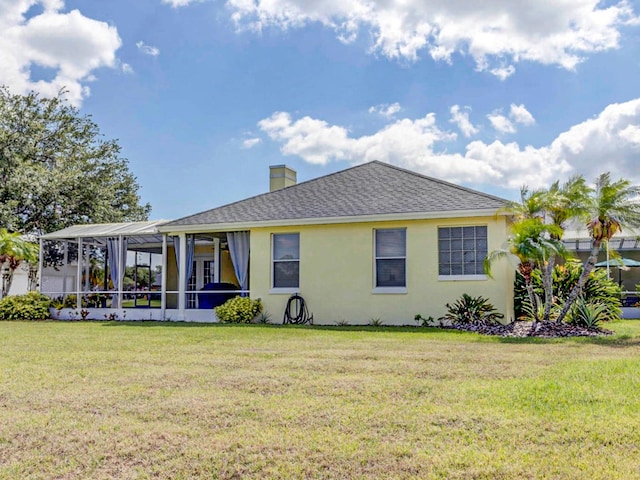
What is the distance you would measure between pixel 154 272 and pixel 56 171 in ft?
25.3

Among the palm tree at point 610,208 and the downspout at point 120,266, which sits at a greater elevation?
the palm tree at point 610,208

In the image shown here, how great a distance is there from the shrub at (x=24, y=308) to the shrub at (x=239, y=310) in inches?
262

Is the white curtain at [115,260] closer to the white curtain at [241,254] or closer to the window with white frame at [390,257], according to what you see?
the white curtain at [241,254]

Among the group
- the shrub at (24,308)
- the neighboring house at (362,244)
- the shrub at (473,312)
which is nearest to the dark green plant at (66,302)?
the shrub at (24,308)

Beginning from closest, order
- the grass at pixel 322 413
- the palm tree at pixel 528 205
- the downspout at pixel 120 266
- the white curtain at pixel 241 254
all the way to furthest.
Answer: the grass at pixel 322 413
the palm tree at pixel 528 205
the white curtain at pixel 241 254
the downspout at pixel 120 266

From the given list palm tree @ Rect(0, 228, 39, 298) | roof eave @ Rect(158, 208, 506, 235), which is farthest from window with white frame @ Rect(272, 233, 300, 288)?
palm tree @ Rect(0, 228, 39, 298)

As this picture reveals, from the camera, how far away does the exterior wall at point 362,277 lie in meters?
14.8

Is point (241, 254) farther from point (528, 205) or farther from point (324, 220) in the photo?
point (528, 205)

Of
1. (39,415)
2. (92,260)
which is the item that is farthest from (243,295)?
(92,260)

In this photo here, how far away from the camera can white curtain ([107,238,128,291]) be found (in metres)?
19.9

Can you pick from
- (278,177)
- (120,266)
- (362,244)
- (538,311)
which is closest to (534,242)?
(538,311)

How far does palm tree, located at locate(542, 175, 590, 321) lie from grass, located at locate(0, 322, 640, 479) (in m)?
3.73

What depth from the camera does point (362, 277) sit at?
52.0 ft

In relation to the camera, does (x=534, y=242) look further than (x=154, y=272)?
No
